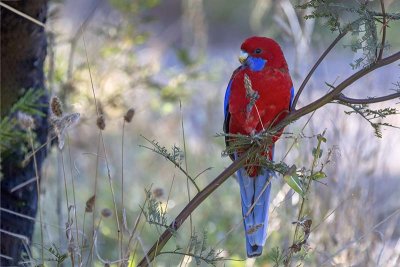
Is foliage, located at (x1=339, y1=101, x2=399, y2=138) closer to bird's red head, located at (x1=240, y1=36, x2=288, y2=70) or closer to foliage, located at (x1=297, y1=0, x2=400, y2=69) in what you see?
foliage, located at (x1=297, y1=0, x2=400, y2=69)

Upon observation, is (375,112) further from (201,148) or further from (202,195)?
(201,148)

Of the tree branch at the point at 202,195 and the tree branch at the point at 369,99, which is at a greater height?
the tree branch at the point at 369,99

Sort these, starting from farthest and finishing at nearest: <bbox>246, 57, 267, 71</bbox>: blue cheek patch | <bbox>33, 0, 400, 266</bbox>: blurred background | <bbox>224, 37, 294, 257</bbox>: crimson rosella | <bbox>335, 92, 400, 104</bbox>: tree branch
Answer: <bbox>33, 0, 400, 266</bbox>: blurred background < <bbox>246, 57, 267, 71</bbox>: blue cheek patch < <bbox>224, 37, 294, 257</bbox>: crimson rosella < <bbox>335, 92, 400, 104</bbox>: tree branch

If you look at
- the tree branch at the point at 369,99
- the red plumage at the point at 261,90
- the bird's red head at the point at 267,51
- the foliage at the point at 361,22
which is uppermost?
the bird's red head at the point at 267,51

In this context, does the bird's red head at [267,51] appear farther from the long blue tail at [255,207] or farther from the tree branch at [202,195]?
the tree branch at [202,195]

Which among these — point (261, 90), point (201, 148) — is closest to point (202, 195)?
point (261, 90)

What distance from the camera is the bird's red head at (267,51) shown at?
239 centimetres

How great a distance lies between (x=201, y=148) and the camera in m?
4.40

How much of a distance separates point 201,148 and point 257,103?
7.04 ft

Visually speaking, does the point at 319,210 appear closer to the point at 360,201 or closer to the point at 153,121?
the point at 360,201

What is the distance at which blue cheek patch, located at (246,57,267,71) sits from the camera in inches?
93.8

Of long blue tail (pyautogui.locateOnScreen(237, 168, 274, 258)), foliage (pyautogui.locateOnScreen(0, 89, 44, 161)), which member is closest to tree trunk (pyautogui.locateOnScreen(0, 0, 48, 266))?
foliage (pyautogui.locateOnScreen(0, 89, 44, 161))

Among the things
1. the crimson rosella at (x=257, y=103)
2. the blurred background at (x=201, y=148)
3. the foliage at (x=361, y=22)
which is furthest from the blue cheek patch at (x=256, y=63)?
the foliage at (x=361, y=22)

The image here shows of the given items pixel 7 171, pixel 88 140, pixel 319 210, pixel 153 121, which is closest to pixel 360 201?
pixel 319 210
